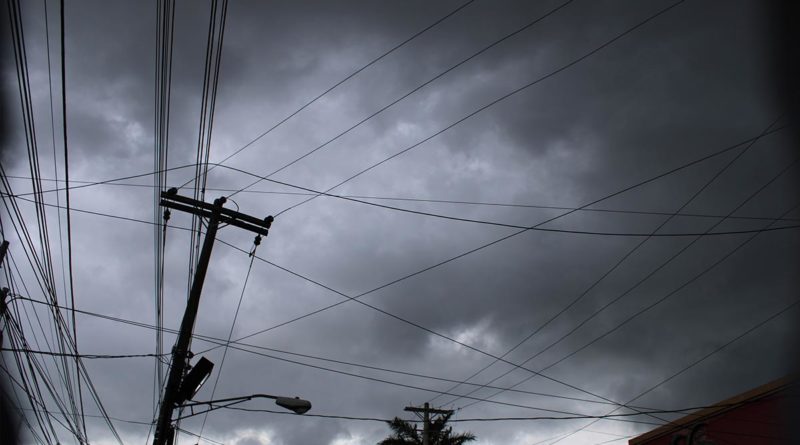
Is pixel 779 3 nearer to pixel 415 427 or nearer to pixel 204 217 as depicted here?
pixel 204 217

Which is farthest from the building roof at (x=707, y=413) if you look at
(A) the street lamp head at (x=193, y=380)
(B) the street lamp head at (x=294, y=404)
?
(A) the street lamp head at (x=193, y=380)

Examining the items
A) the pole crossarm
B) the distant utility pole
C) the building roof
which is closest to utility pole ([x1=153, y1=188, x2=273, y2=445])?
the pole crossarm

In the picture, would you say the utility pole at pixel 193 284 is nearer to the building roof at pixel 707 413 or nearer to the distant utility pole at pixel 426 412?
the building roof at pixel 707 413

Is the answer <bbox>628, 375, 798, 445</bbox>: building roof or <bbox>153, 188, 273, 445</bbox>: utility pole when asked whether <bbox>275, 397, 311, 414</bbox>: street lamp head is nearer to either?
<bbox>153, 188, 273, 445</bbox>: utility pole

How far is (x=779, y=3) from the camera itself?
8.88ft

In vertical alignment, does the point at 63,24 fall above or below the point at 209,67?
below

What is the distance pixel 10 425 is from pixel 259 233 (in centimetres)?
838

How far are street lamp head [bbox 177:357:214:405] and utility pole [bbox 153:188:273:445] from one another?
12 cm

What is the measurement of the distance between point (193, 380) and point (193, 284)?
1906 mm

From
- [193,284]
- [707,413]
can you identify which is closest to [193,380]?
[193,284]

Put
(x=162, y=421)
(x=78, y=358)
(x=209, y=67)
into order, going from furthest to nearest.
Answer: (x=78, y=358) → (x=162, y=421) → (x=209, y=67)

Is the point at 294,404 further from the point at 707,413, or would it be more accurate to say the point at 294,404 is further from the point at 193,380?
the point at 707,413

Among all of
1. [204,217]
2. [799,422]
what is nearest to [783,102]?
[799,422]

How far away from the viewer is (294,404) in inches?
460
